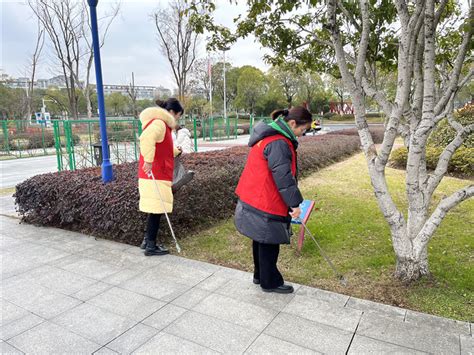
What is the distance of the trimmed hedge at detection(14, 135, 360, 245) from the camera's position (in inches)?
171

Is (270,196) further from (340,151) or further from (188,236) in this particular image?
Result: (340,151)

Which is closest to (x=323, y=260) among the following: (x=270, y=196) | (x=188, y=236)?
(x=270, y=196)

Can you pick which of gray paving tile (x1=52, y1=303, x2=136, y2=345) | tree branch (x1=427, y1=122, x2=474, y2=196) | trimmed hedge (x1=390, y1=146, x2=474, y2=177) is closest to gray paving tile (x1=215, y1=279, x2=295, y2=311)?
gray paving tile (x1=52, y1=303, x2=136, y2=345)

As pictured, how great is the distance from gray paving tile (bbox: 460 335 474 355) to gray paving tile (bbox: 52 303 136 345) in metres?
2.30

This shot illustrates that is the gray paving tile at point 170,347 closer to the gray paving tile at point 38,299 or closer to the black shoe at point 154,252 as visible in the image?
the gray paving tile at point 38,299

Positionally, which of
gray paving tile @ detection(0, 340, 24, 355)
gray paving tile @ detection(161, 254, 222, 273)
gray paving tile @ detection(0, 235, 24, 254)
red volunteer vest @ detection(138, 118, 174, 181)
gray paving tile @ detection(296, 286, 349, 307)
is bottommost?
gray paving tile @ detection(296, 286, 349, 307)

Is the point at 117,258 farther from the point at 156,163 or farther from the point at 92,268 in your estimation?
the point at 156,163

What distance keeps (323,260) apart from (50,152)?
1838 centimetres

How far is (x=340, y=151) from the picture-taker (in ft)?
39.5

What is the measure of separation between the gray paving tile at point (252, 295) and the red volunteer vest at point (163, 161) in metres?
1.39

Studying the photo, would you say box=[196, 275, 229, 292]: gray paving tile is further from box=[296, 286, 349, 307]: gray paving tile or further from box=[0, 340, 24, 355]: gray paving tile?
box=[0, 340, 24, 355]: gray paving tile

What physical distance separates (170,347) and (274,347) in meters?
0.70

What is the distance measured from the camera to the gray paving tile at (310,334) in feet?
7.95

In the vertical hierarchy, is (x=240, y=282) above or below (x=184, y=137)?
below
